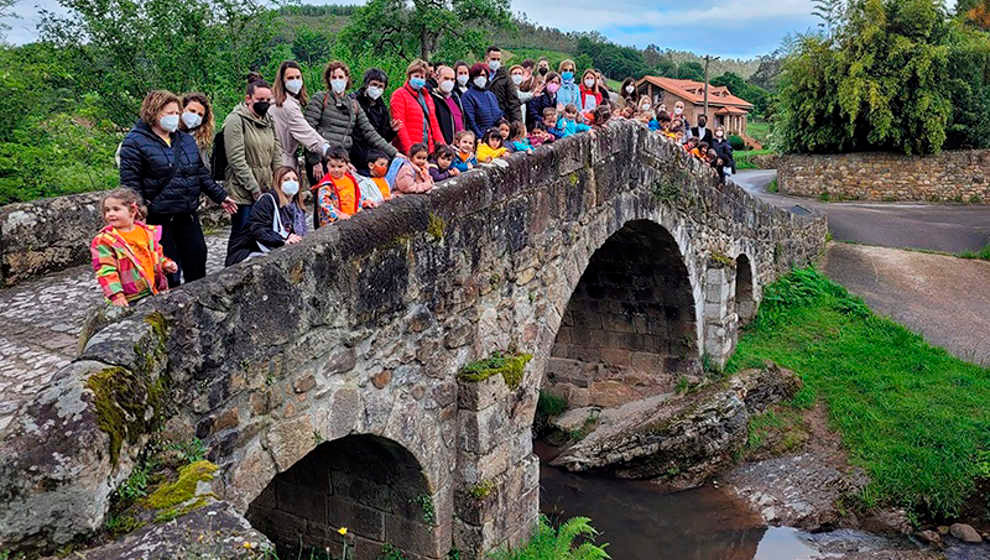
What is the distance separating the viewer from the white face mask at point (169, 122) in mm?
4758

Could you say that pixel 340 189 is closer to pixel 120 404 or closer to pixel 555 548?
pixel 120 404

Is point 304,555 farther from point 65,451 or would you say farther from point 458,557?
point 65,451

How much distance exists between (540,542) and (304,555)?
213cm

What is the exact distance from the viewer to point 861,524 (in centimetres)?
1005

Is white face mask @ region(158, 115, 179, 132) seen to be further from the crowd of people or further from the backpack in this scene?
the backpack

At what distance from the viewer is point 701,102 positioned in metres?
46.6

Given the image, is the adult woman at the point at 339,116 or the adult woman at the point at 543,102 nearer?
the adult woman at the point at 339,116

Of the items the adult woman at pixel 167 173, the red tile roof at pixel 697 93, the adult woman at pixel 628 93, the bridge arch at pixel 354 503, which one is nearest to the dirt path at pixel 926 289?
the adult woman at pixel 628 93

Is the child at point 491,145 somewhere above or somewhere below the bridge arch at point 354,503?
above

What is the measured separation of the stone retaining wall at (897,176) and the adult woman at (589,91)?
1782cm

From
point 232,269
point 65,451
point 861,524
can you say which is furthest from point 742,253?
point 65,451

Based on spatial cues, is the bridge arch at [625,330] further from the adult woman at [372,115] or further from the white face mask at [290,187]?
the white face mask at [290,187]

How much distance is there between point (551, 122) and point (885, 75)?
19.3 meters

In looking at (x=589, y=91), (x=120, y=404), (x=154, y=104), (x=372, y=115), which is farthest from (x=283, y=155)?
(x=589, y=91)
